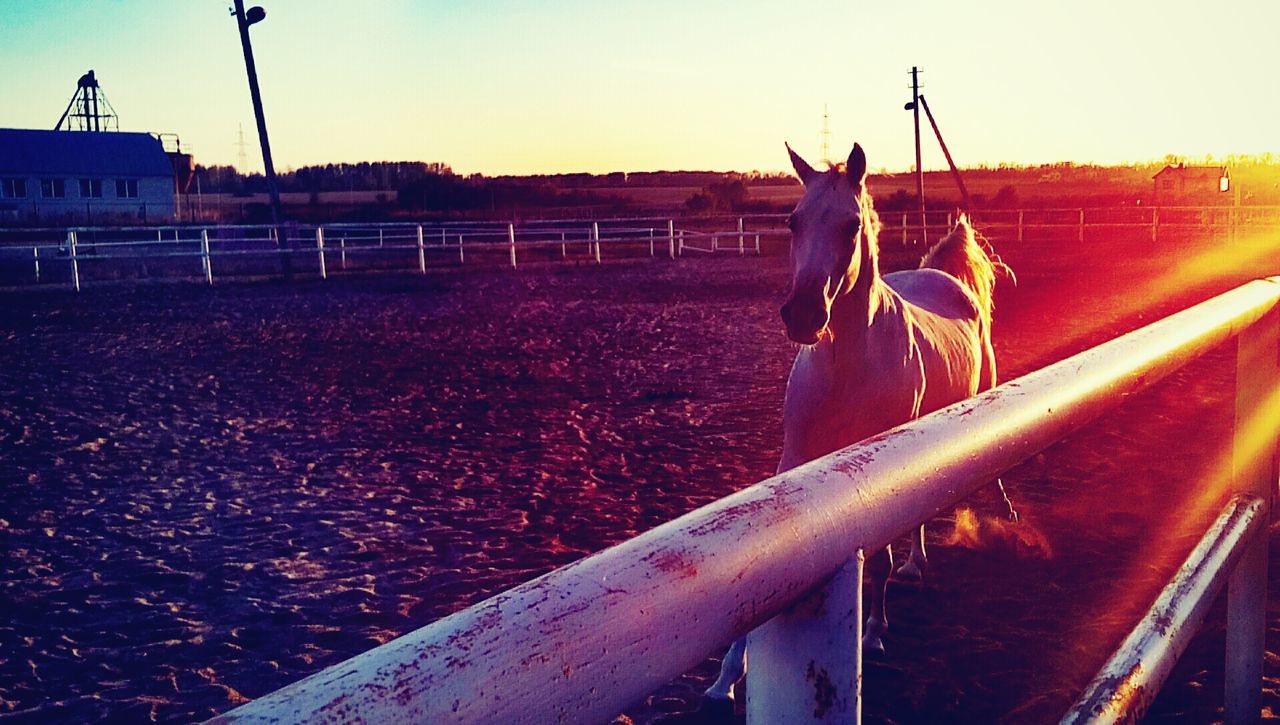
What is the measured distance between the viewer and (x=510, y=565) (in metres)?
4.67

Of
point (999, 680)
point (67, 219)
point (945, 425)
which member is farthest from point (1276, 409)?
point (67, 219)

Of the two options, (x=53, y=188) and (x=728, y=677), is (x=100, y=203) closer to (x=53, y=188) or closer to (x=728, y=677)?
(x=53, y=188)

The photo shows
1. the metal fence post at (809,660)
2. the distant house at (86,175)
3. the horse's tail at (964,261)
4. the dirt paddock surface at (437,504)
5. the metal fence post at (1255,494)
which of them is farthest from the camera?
the distant house at (86,175)

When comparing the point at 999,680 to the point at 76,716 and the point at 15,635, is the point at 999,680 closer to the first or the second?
the point at 76,716

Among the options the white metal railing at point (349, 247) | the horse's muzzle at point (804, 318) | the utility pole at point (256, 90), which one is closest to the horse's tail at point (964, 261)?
the horse's muzzle at point (804, 318)

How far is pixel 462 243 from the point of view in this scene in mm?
24922

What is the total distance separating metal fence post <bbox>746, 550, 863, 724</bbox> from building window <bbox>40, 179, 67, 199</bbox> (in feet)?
191

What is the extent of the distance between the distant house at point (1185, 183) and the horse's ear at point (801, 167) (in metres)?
44.2

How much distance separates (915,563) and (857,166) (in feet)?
6.51

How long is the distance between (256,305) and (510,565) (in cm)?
1320

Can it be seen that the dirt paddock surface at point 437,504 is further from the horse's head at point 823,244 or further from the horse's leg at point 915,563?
the horse's head at point 823,244

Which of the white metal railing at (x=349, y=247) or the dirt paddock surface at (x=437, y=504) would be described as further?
the white metal railing at (x=349, y=247)

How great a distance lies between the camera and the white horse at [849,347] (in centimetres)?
331

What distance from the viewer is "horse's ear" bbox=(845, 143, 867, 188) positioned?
3.45 metres
